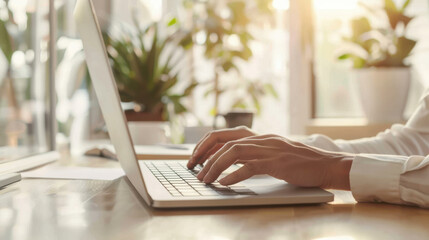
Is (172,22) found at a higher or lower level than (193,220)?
higher

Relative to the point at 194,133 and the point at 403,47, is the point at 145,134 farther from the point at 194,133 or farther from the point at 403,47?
the point at 403,47

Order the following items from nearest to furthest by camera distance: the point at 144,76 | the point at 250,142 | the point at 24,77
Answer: the point at 250,142 → the point at 24,77 → the point at 144,76

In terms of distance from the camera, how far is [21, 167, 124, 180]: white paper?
0.96m

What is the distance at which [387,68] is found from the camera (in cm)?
233

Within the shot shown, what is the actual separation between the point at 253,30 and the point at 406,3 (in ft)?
3.73

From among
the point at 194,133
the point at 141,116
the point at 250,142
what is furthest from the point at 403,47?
the point at 250,142

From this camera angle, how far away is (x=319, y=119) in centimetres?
300

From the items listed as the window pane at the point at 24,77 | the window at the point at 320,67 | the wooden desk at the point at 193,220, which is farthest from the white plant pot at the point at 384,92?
the wooden desk at the point at 193,220

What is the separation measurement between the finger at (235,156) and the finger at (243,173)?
3cm

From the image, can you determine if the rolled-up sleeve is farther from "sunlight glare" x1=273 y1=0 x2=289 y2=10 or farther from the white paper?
"sunlight glare" x1=273 y1=0 x2=289 y2=10

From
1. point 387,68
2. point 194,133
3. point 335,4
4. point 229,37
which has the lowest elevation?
point 194,133

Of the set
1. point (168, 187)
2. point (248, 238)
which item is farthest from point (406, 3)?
point (248, 238)

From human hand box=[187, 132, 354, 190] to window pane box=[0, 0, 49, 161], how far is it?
2.27ft

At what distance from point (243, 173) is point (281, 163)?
68 mm
